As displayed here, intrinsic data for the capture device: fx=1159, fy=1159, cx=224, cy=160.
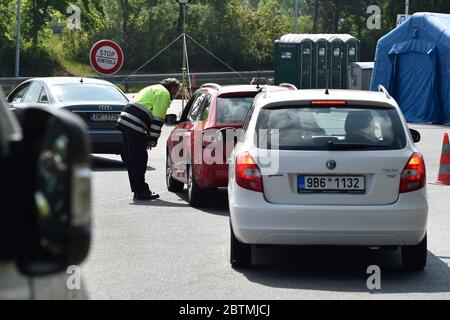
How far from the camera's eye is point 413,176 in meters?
8.42

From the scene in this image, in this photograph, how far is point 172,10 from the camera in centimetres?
6750

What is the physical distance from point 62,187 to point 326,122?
715cm

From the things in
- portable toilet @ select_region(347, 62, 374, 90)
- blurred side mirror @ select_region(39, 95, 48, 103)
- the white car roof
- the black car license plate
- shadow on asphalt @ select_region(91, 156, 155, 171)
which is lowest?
portable toilet @ select_region(347, 62, 374, 90)

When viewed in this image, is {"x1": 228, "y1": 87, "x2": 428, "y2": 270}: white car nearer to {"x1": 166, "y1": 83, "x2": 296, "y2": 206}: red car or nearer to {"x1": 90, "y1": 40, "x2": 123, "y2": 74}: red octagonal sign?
{"x1": 166, "y1": 83, "x2": 296, "y2": 206}: red car

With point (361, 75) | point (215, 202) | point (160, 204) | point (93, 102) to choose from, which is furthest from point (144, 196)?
point (361, 75)

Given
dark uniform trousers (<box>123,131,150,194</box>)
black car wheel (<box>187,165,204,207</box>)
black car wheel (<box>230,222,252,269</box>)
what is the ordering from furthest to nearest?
1. dark uniform trousers (<box>123,131,150,194</box>)
2. black car wheel (<box>187,165,204,207</box>)
3. black car wheel (<box>230,222,252,269</box>)

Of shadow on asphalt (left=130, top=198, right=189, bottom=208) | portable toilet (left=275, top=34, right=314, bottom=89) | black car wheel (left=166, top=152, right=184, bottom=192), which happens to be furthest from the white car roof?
portable toilet (left=275, top=34, right=314, bottom=89)

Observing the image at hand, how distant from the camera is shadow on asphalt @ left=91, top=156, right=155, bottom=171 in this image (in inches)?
713

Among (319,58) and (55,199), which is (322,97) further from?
(319,58)

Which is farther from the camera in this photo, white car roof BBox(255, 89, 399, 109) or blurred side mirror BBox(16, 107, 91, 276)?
white car roof BBox(255, 89, 399, 109)

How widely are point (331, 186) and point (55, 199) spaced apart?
6070 mm

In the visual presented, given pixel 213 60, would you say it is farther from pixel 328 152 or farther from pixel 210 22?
pixel 328 152

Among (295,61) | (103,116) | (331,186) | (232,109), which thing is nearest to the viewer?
(331,186)

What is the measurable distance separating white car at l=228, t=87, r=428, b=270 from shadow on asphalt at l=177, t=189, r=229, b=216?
4.13 meters
